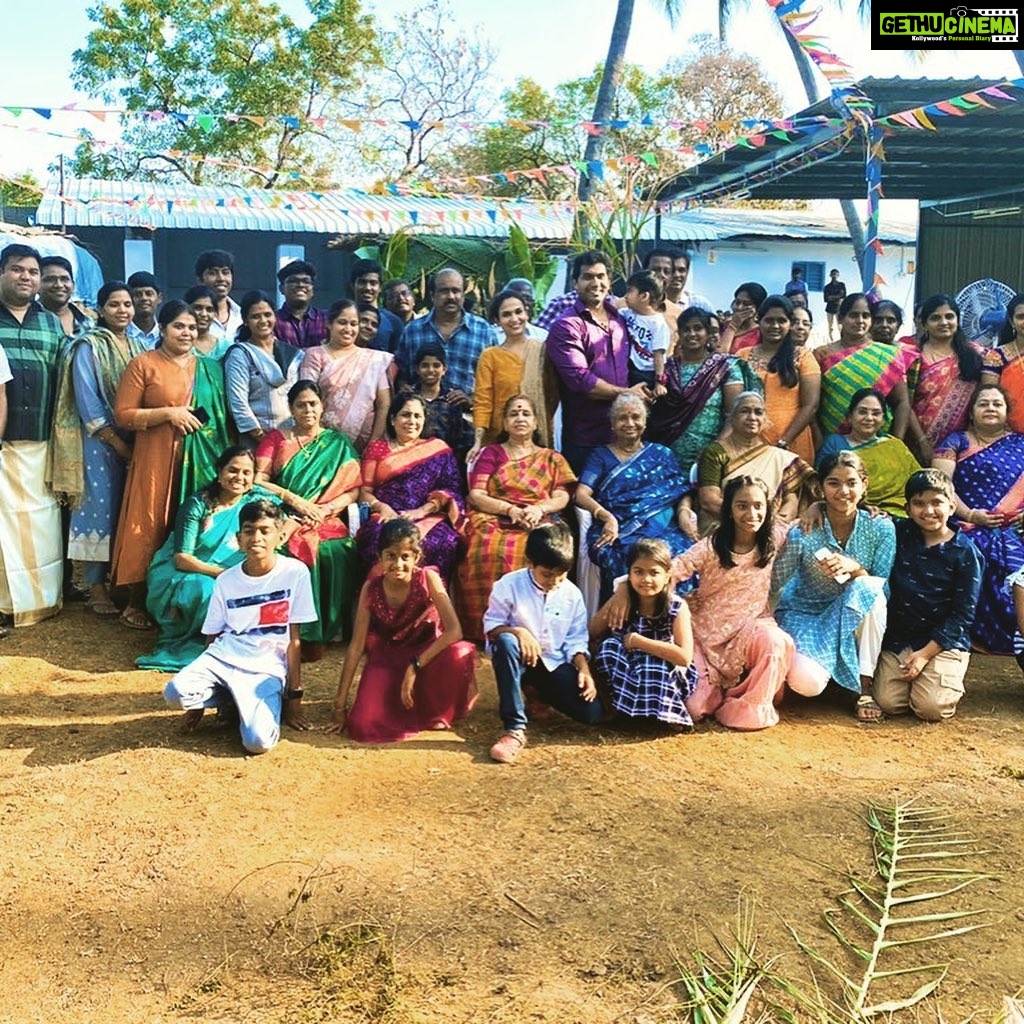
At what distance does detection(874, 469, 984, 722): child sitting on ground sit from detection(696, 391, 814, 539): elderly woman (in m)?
0.62

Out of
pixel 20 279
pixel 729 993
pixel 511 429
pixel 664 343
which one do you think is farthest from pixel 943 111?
pixel 729 993

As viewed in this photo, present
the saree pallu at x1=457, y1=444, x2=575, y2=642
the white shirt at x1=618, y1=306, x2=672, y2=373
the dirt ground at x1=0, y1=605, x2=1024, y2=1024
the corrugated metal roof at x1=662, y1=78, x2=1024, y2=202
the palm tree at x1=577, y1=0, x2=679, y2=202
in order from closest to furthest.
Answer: the dirt ground at x1=0, y1=605, x2=1024, y2=1024, the saree pallu at x1=457, y1=444, x2=575, y2=642, the white shirt at x1=618, y1=306, x2=672, y2=373, the corrugated metal roof at x1=662, y1=78, x2=1024, y2=202, the palm tree at x1=577, y1=0, x2=679, y2=202

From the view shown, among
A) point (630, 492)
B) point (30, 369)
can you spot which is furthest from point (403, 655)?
point (30, 369)

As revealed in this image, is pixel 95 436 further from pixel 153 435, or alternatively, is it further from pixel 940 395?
pixel 940 395

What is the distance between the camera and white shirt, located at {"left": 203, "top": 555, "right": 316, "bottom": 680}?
4.31 m

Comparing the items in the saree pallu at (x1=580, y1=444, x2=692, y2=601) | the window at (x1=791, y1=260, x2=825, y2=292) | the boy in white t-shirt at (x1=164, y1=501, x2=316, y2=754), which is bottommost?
the boy in white t-shirt at (x1=164, y1=501, x2=316, y2=754)

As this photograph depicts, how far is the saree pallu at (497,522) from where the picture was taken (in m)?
5.20

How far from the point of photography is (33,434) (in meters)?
5.69

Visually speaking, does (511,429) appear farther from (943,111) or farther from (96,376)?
(943,111)

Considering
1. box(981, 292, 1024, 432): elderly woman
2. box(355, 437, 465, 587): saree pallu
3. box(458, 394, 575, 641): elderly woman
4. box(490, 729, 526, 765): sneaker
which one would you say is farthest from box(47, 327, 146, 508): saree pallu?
box(981, 292, 1024, 432): elderly woman

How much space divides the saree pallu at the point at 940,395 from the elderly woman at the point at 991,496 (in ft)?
0.24

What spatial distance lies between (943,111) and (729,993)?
7.91 m

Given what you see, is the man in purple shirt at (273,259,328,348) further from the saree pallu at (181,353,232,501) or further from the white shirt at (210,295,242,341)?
the saree pallu at (181,353,232,501)

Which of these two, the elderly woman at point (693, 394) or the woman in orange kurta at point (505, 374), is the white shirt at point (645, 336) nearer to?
the elderly woman at point (693, 394)
